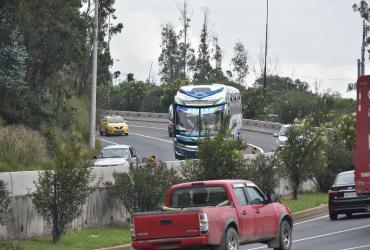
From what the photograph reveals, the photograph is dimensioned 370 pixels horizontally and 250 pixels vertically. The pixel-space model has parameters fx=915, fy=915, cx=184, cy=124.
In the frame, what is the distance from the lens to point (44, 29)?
47.2m

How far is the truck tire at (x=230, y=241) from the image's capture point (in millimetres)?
16859

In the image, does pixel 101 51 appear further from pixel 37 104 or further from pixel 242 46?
pixel 242 46

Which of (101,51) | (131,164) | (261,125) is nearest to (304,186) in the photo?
(131,164)

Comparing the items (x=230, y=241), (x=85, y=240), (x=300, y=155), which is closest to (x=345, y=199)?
(x=300, y=155)

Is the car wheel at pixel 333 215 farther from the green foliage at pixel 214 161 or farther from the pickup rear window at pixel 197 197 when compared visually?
the pickup rear window at pixel 197 197

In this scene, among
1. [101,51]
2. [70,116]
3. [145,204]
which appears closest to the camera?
[145,204]

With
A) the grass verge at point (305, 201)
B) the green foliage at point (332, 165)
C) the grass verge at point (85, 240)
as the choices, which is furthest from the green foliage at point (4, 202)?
the green foliage at point (332, 165)

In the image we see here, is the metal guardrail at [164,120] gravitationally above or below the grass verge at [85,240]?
above

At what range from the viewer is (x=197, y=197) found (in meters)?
17.9

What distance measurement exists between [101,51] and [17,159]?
33.5 meters

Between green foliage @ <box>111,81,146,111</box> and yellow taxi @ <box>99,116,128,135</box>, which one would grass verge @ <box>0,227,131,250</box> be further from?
green foliage @ <box>111,81,146,111</box>

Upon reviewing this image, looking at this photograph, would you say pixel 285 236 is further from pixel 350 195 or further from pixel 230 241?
pixel 350 195

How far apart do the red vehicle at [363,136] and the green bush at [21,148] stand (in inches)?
636

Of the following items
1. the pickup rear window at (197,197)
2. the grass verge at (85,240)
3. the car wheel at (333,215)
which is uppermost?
the pickup rear window at (197,197)
